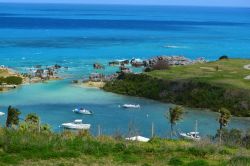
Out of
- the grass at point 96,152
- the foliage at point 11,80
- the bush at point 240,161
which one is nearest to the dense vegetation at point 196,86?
the foliage at point 11,80

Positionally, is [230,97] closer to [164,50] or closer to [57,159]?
[57,159]

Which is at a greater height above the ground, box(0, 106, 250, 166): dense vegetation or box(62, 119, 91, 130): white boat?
box(0, 106, 250, 166): dense vegetation

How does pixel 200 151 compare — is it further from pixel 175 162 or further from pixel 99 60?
pixel 99 60

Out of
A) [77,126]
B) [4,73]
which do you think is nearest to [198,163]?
[77,126]

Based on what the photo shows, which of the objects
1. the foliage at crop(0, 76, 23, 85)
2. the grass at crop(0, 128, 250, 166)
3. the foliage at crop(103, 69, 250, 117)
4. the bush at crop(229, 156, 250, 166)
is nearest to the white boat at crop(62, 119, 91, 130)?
the foliage at crop(103, 69, 250, 117)

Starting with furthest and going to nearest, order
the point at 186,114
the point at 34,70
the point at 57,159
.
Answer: the point at 34,70 → the point at 186,114 → the point at 57,159

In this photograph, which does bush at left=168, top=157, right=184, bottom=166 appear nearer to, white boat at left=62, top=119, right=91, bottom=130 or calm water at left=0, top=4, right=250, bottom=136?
calm water at left=0, top=4, right=250, bottom=136

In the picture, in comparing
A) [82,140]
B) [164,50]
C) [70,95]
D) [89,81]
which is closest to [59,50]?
[164,50]

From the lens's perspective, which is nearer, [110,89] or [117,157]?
[117,157]
